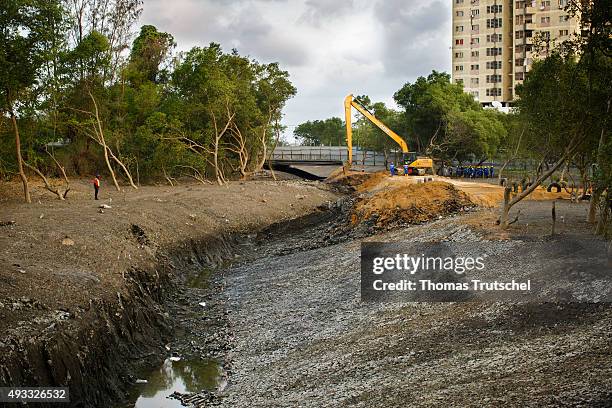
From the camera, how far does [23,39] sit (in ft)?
106

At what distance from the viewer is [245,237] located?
39.7 metres

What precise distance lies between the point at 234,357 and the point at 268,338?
1509 millimetres

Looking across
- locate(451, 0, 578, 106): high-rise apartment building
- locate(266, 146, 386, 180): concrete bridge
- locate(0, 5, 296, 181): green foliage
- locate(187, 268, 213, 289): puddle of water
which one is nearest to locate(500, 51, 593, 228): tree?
locate(187, 268, 213, 289): puddle of water

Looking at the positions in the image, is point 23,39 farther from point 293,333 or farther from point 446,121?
point 446,121

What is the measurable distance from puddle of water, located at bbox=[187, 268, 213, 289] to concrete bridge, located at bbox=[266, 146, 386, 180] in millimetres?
55664

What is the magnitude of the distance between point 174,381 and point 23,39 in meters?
21.9

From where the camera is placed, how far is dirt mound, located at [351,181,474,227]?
35812mm

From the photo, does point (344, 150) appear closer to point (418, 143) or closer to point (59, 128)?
point (418, 143)

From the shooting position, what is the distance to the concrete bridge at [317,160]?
3529 inches

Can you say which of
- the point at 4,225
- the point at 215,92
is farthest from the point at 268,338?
the point at 215,92

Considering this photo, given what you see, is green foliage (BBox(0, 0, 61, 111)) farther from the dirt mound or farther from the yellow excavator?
the yellow excavator

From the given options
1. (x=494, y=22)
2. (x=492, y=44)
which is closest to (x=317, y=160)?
(x=492, y=44)

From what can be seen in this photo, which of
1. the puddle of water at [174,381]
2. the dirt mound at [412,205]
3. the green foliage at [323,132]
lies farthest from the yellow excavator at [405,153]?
the green foliage at [323,132]

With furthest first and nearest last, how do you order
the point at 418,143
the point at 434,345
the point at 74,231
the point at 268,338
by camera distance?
the point at 418,143 → the point at 74,231 → the point at 268,338 → the point at 434,345
